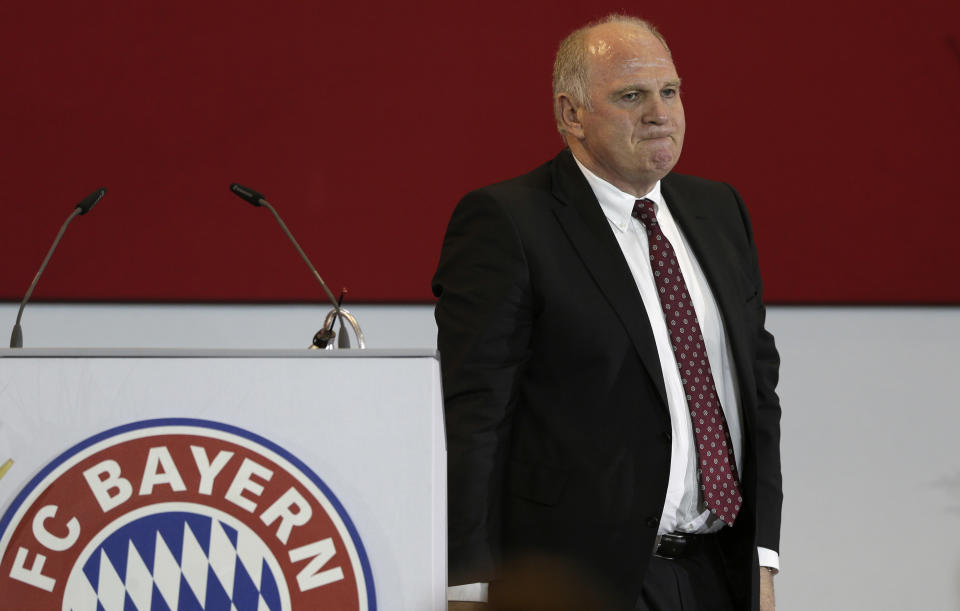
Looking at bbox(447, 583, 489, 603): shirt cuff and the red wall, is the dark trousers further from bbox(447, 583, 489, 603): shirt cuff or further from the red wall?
the red wall

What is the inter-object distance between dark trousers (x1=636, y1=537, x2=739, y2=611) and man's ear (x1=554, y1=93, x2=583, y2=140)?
0.68m

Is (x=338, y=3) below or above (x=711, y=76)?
above

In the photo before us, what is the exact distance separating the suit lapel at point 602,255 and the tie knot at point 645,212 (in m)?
0.07

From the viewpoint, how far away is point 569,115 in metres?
1.83

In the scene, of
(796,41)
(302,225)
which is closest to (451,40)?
(302,225)

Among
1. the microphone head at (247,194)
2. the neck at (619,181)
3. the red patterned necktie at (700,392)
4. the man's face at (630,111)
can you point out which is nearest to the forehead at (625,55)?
the man's face at (630,111)

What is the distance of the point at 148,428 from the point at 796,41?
215 cm

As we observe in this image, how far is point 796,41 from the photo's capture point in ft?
9.02

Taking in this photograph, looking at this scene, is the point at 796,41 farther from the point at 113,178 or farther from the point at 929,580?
the point at 113,178

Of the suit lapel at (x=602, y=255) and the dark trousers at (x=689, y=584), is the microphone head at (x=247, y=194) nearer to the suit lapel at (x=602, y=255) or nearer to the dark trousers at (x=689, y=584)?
the suit lapel at (x=602, y=255)

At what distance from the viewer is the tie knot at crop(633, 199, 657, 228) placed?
1730 millimetres

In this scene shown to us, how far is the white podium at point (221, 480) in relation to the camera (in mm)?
1064

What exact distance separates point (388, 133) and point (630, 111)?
104 cm

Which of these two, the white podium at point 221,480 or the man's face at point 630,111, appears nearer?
the white podium at point 221,480
